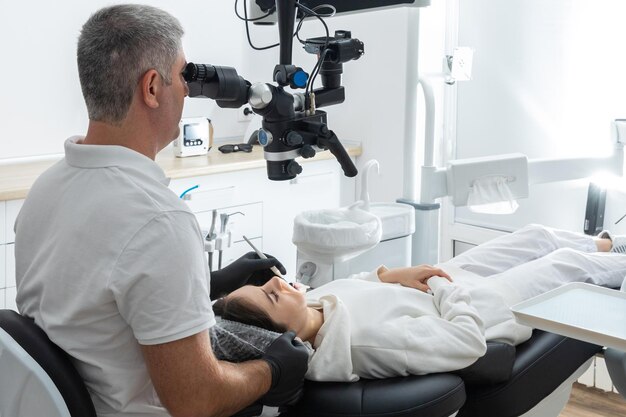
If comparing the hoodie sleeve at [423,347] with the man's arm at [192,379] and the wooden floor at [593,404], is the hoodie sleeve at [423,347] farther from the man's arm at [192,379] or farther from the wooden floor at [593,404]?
the wooden floor at [593,404]

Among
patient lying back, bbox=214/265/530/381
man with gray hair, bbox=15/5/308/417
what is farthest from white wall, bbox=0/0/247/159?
man with gray hair, bbox=15/5/308/417

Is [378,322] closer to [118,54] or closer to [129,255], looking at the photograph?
[129,255]

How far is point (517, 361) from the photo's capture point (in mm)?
1814

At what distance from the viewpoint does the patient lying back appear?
163 cm

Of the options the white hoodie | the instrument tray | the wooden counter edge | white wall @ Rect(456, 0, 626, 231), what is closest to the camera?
the instrument tray

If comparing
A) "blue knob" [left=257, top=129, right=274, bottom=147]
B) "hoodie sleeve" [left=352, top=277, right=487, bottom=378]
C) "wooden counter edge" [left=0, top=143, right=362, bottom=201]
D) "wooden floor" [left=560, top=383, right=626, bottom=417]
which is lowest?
"wooden floor" [left=560, top=383, right=626, bottom=417]

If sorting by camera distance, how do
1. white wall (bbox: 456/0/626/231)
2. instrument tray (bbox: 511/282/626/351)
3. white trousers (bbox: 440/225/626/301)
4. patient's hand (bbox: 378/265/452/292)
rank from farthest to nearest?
white wall (bbox: 456/0/626/231) → white trousers (bbox: 440/225/626/301) → patient's hand (bbox: 378/265/452/292) → instrument tray (bbox: 511/282/626/351)

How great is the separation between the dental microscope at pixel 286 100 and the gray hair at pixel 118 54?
5.8 inches

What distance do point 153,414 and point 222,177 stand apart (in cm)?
208

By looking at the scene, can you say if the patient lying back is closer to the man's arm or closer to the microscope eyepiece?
the man's arm

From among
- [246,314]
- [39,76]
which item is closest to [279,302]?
[246,314]

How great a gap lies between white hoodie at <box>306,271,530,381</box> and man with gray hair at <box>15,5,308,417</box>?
0.21 metres

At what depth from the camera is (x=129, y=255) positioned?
4.23ft

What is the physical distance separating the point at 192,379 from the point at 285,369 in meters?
0.22
